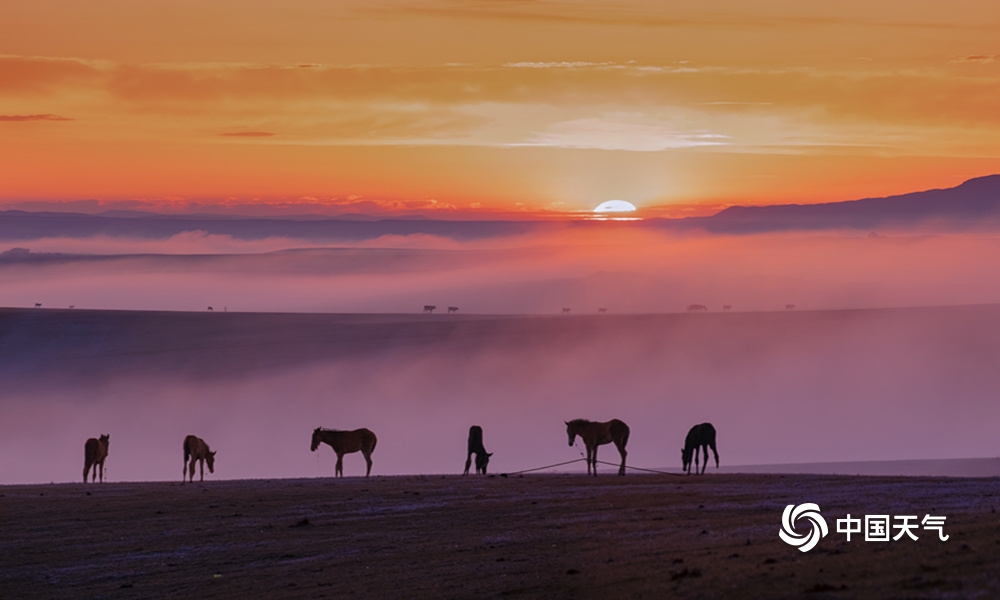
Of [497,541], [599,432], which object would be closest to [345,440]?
[599,432]

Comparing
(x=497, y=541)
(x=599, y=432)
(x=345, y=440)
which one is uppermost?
(x=599, y=432)

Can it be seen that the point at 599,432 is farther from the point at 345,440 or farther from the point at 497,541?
the point at 497,541

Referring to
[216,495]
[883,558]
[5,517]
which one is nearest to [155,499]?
[216,495]

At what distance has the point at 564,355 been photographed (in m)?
135

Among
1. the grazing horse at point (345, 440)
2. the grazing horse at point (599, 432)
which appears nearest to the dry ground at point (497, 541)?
the grazing horse at point (599, 432)

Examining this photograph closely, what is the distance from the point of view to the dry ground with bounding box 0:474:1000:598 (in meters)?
17.3

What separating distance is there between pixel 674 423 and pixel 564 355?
33311 millimetres

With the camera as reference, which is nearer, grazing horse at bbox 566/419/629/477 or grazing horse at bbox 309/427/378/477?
grazing horse at bbox 566/419/629/477

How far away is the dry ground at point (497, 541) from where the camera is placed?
17.3 meters

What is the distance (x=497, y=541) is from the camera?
24938 mm

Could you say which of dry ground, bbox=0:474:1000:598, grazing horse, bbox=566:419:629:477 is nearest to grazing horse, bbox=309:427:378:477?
dry ground, bbox=0:474:1000:598

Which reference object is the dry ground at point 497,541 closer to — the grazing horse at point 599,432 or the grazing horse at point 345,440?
the grazing horse at point 599,432

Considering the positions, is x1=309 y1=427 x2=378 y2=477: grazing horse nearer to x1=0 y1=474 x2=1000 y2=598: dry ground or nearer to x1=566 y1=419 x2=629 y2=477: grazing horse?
x1=0 y1=474 x2=1000 y2=598: dry ground

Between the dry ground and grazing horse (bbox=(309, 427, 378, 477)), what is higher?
grazing horse (bbox=(309, 427, 378, 477))
